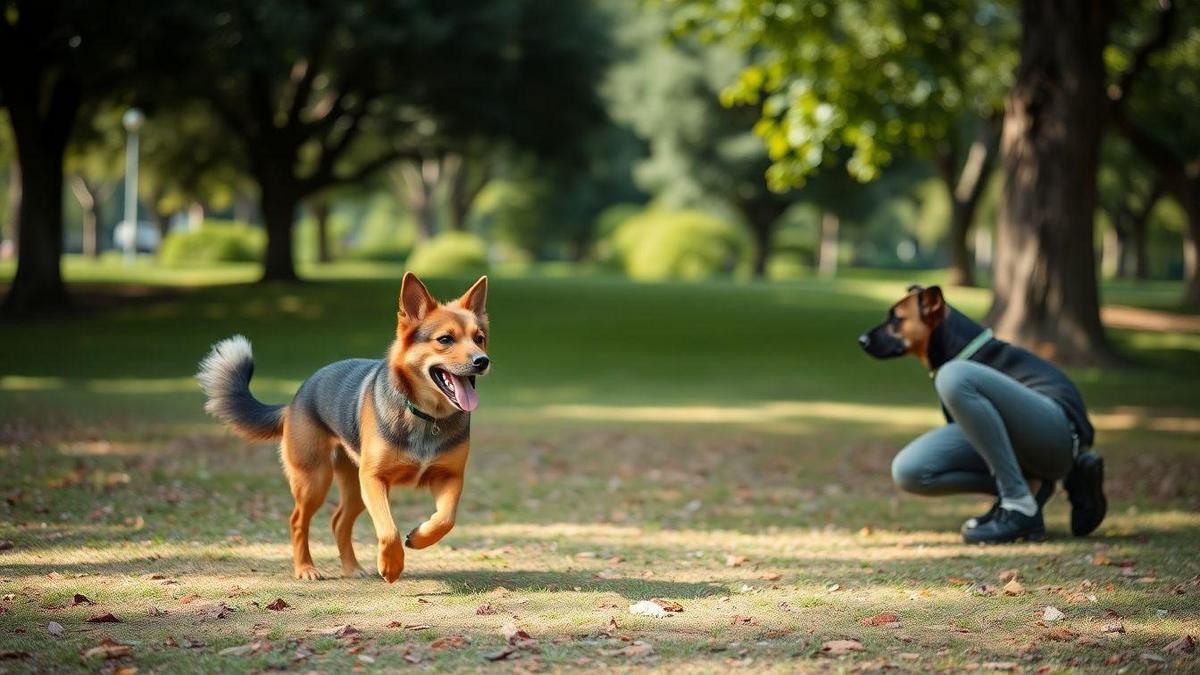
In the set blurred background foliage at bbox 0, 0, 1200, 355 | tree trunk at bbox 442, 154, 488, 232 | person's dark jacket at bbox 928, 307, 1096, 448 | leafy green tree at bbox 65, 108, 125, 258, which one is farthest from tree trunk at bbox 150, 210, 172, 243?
person's dark jacket at bbox 928, 307, 1096, 448

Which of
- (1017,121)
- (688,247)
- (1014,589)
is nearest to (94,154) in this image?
(688,247)

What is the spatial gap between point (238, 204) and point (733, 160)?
40.1m

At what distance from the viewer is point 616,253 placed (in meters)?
50.8

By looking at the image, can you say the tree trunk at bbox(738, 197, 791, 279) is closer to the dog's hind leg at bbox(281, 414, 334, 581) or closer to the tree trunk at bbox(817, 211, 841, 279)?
the tree trunk at bbox(817, 211, 841, 279)

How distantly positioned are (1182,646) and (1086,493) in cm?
285

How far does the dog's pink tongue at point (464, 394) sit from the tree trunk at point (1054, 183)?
15141 millimetres

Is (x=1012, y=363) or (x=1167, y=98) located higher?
(x=1167, y=98)

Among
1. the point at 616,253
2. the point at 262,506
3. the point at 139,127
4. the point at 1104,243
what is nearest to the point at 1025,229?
the point at 262,506

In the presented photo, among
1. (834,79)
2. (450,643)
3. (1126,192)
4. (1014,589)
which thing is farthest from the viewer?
(1126,192)

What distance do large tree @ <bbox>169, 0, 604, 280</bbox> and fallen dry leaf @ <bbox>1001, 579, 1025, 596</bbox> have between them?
2178cm

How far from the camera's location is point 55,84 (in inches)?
1068

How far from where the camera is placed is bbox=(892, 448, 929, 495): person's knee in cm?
818

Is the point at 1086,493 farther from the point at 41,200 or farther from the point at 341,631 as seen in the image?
the point at 41,200

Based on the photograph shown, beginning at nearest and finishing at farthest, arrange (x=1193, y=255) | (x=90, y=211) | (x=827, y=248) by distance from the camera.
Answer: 1. (x=1193, y=255)
2. (x=827, y=248)
3. (x=90, y=211)
